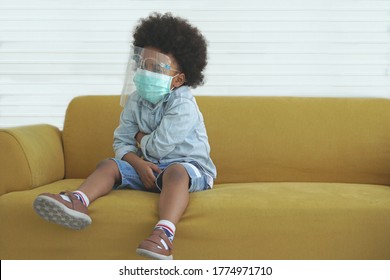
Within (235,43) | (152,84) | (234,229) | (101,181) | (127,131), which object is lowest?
(234,229)

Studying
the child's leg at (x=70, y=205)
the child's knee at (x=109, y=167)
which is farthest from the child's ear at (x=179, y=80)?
the child's leg at (x=70, y=205)

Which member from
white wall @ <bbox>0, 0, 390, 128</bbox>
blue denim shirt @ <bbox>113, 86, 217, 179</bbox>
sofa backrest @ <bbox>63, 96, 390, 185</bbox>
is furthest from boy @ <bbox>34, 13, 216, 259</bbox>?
white wall @ <bbox>0, 0, 390, 128</bbox>

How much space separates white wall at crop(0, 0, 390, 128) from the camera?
379 centimetres

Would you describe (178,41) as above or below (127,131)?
above

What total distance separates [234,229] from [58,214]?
62 centimetres

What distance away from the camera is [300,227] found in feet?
7.63

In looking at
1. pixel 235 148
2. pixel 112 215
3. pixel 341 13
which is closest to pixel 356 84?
pixel 341 13

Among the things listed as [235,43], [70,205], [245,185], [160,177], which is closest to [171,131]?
[160,177]

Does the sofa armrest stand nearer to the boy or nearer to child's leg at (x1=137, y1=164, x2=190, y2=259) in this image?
the boy

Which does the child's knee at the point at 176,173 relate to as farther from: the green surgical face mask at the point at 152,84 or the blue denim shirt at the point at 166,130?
the green surgical face mask at the point at 152,84

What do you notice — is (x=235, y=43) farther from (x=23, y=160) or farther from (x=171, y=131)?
(x=23, y=160)

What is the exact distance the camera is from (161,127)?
8.52ft

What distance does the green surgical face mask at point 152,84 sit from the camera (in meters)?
2.63

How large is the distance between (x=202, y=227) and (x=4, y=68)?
7.00 ft
